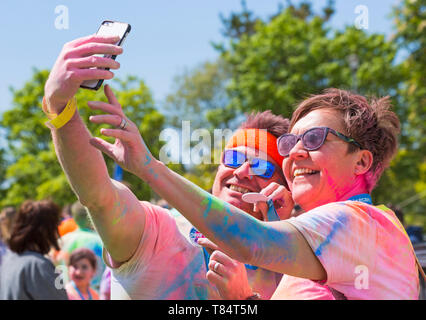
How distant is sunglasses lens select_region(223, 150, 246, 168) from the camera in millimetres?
2801

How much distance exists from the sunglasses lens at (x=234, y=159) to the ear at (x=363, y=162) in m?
0.81

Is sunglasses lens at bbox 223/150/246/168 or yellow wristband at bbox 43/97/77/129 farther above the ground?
yellow wristband at bbox 43/97/77/129

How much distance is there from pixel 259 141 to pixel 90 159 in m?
1.13

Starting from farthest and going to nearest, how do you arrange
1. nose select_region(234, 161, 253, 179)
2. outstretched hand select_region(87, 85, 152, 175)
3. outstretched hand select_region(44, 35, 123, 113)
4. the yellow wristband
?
1. nose select_region(234, 161, 253, 179)
2. the yellow wristband
3. outstretched hand select_region(44, 35, 123, 113)
4. outstretched hand select_region(87, 85, 152, 175)

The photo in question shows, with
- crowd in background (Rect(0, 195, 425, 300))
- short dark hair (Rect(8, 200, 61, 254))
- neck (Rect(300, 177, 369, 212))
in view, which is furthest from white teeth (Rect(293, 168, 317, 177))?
short dark hair (Rect(8, 200, 61, 254))

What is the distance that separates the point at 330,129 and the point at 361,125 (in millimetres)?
138

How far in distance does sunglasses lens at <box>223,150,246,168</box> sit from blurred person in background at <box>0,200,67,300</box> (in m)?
2.00

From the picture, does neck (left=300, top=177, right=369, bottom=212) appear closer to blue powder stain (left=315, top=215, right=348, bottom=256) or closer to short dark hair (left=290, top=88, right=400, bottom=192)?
short dark hair (left=290, top=88, right=400, bottom=192)

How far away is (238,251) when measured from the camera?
1643mm

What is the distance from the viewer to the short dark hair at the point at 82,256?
535cm

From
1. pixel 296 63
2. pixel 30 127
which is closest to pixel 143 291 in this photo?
pixel 296 63

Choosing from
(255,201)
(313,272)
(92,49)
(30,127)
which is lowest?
(313,272)
